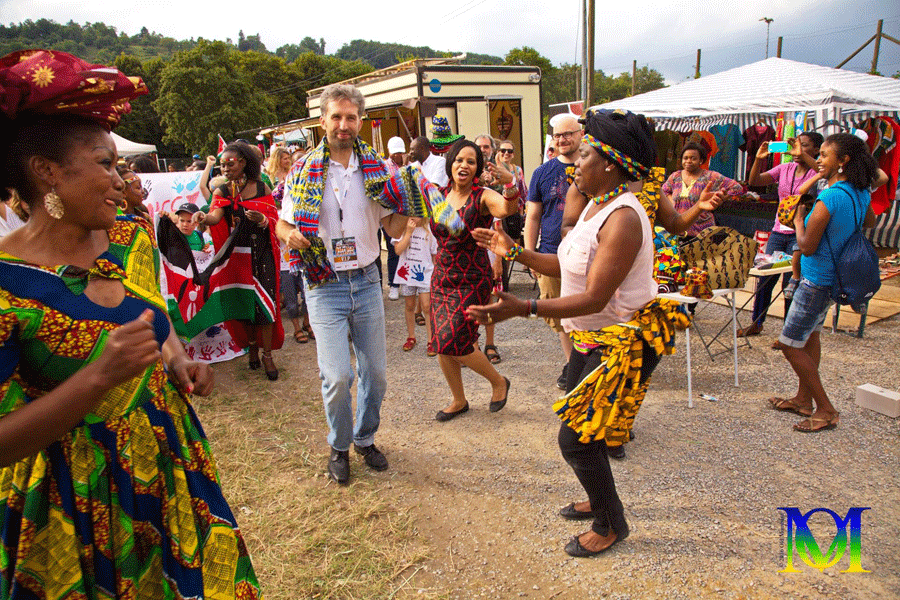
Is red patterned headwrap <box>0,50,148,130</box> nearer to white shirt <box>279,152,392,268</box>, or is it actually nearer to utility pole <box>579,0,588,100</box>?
white shirt <box>279,152,392,268</box>

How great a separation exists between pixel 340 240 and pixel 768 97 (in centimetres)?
706

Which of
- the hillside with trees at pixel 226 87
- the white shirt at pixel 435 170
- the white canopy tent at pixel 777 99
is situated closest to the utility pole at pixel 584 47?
the hillside with trees at pixel 226 87

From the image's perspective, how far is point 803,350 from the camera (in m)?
3.76

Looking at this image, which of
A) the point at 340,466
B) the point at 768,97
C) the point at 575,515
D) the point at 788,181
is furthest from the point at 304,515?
the point at 768,97

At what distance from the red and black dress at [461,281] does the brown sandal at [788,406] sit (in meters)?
2.27

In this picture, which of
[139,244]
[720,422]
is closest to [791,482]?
[720,422]

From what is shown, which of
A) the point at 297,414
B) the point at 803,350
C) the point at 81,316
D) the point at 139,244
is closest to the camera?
the point at 81,316

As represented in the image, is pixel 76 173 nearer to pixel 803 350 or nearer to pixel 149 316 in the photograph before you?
pixel 149 316

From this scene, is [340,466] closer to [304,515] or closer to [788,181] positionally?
[304,515]

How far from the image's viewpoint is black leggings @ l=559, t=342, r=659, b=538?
2516mm

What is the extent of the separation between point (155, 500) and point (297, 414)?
9.59ft

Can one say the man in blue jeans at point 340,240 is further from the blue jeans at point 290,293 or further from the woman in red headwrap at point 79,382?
the blue jeans at point 290,293

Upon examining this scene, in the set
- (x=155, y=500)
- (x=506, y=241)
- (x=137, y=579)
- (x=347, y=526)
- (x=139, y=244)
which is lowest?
(x=347, y=526)

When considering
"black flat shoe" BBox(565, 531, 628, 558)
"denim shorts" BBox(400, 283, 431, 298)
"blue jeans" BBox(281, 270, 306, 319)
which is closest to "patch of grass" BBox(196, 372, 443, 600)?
"black flat shoe" BBox(565, 531, 628, 558)
